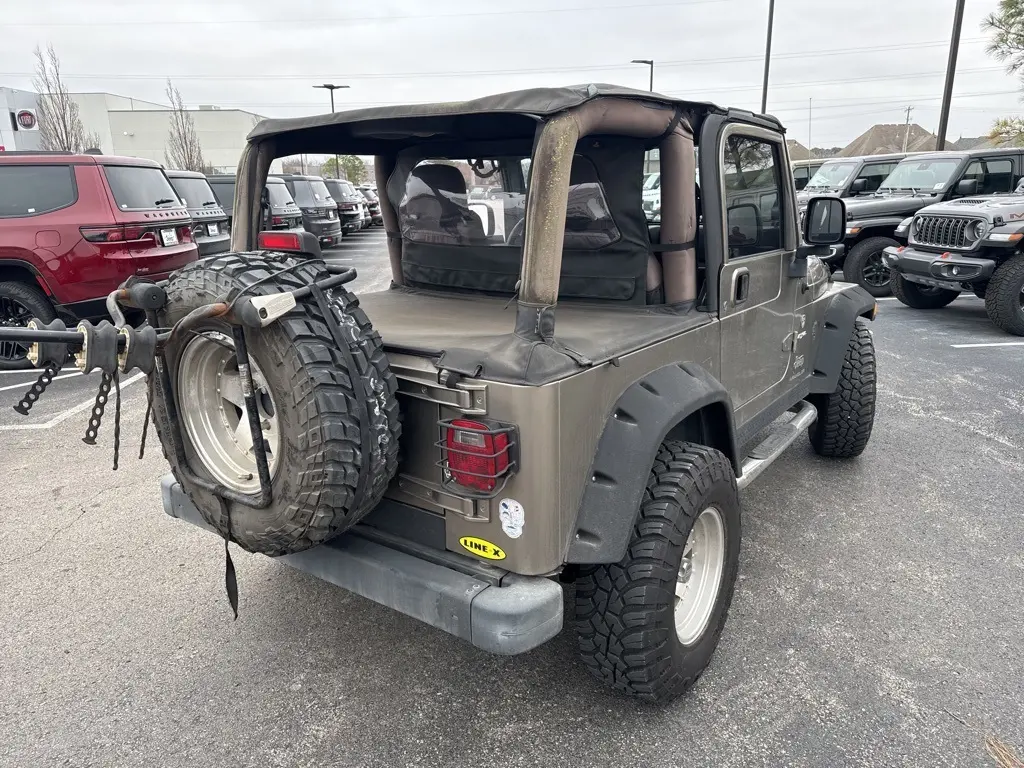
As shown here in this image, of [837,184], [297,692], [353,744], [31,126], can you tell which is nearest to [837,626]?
[353,744]

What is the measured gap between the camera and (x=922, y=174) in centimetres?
1170

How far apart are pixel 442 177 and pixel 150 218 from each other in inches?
202

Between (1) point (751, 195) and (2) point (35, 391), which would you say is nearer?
(2) point (35, 391)

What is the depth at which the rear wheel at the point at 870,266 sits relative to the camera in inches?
433

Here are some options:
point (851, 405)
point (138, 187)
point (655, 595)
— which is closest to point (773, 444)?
point (851, 405)

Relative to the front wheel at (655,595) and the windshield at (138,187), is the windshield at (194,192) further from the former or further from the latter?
the front wheel at (655,595)

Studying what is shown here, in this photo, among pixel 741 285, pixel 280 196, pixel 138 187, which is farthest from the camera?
pixel 280 196

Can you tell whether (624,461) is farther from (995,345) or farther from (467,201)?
(995,345)

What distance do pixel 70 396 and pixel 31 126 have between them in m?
26.6

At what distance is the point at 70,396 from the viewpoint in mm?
6496

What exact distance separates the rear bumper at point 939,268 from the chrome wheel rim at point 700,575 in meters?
7.61

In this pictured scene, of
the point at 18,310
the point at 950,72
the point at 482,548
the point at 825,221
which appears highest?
the point at 950,72

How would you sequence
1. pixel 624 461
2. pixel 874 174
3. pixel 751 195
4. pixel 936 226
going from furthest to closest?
pixel 874 174, pixel 936 226, pixel 751 195, pixel 624 461

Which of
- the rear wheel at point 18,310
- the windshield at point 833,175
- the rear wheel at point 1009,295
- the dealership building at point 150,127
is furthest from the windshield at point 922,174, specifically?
the dealership building at point 150,127
